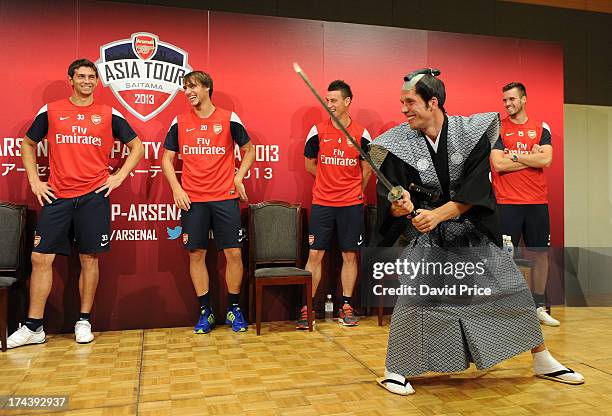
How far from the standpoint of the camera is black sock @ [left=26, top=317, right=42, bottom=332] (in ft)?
12.0

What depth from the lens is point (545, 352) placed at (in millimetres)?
2764

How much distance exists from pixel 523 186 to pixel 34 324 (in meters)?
3.79

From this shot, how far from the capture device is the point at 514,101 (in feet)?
14.7

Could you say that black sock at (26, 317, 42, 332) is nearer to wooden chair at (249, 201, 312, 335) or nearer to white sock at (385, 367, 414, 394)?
wooden chair at (249, 201, 312, 335)

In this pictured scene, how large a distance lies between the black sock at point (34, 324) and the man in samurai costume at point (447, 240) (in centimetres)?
240

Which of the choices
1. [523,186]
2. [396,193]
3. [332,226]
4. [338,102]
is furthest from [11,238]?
[523,186]

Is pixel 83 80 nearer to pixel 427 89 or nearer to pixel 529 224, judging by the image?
pixel 427 89

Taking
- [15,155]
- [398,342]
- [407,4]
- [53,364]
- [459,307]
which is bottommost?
[53,364]

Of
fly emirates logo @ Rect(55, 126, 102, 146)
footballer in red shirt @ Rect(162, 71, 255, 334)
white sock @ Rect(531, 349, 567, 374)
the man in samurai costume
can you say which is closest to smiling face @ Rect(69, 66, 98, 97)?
fly emirates logo @ Rect(55, 126, 102, 146)

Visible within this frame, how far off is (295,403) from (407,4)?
4.36m

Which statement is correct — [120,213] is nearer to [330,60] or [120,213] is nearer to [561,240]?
[330,60]

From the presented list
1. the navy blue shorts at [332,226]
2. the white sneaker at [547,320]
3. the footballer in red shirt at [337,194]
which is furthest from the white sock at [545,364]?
the navy blue shorts at [332,226]

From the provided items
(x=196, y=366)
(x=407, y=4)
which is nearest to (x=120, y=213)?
(x=196, y=366)

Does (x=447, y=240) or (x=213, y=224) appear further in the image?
(x=213, y=224)
